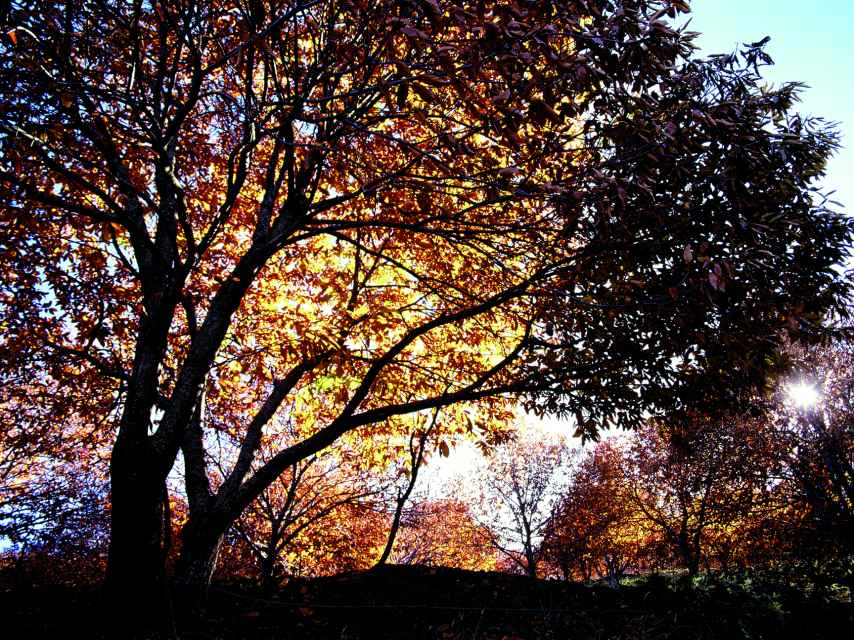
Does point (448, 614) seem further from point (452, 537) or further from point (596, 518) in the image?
point (452, 537)

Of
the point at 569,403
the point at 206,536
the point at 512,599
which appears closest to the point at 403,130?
the point at 569,403

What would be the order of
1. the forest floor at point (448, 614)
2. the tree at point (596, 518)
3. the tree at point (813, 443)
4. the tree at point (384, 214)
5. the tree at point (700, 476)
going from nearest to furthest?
the tree at point (384, 214)
the forest floor at point (448, 614)
the tree at point (813, 443)
the tree at point (700, 476)
the tree at point (596, 518)

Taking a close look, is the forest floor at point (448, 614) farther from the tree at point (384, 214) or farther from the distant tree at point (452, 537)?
the distant tree at point (452, 537)

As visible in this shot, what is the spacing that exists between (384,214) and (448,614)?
497 centimetres

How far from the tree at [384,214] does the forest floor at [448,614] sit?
0.95 metres

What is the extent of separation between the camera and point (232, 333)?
21.3ft

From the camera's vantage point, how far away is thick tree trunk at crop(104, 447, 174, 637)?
3.39 m

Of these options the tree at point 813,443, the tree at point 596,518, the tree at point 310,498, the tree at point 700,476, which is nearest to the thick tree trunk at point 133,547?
the tree at point 700,476

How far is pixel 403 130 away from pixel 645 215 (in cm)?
385

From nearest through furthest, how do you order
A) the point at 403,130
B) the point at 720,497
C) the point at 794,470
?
the point at 403,130, the point at 794,470, the point at 720,497

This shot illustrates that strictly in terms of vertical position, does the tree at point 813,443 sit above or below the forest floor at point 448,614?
above

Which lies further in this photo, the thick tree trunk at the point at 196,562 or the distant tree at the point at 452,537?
the distant tree at the point at 452,537

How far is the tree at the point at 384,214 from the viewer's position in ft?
9.42

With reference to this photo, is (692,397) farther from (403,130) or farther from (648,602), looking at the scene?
(403,130)
